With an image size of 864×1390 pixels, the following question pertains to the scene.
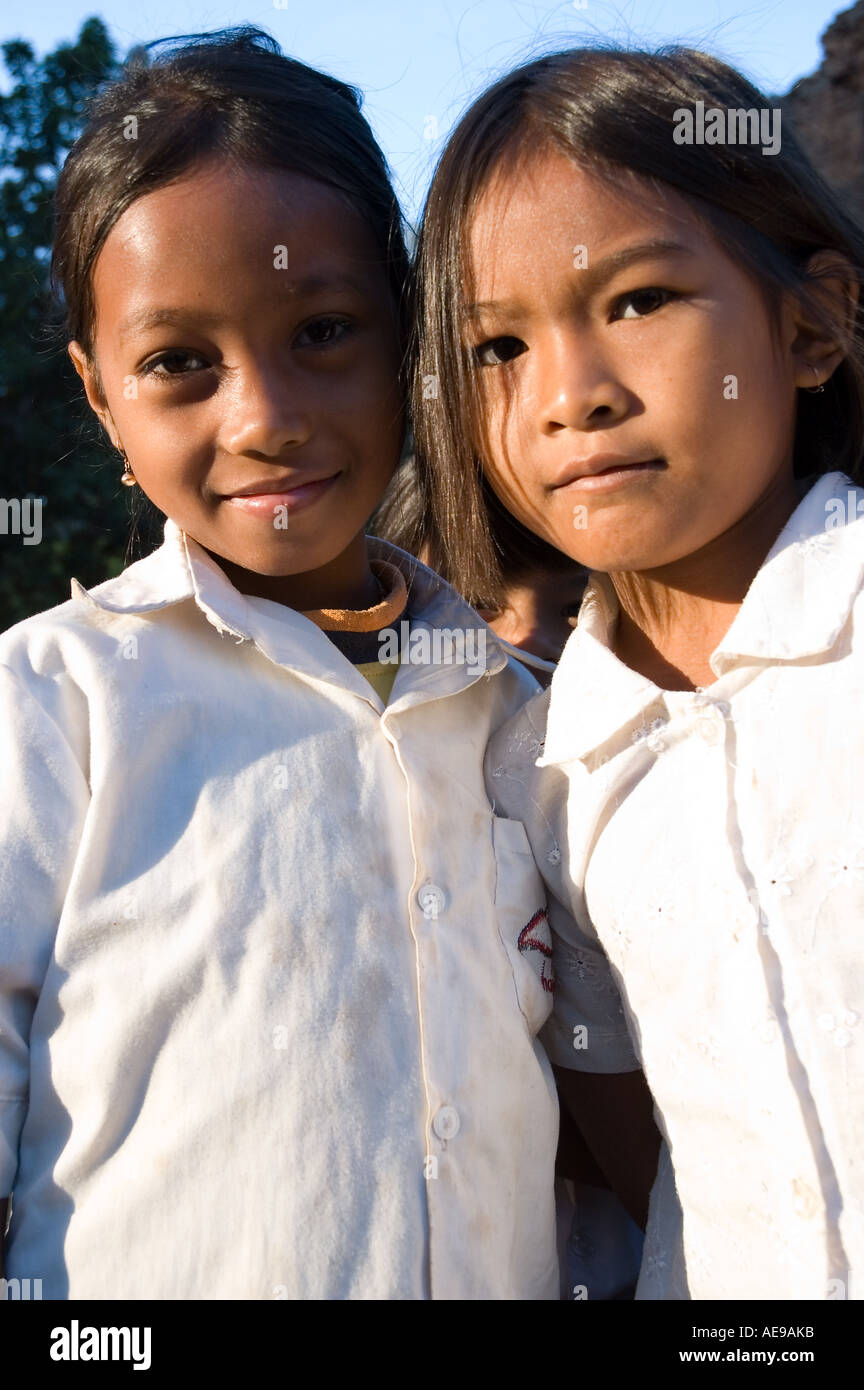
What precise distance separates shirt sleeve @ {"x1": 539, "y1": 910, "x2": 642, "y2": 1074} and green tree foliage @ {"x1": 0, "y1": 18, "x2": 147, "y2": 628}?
6715 millimetres

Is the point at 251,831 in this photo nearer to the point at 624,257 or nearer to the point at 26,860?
the point at 26,860

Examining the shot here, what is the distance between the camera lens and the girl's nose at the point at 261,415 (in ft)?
5.24

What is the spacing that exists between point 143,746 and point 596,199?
878mm

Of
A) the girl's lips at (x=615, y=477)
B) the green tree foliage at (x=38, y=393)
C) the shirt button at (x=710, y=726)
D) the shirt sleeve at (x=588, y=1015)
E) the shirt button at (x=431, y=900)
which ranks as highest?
the green tree foliage at (x=38, y=393)

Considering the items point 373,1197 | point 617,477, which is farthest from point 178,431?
point 373,1197

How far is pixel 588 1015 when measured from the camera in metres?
1.76

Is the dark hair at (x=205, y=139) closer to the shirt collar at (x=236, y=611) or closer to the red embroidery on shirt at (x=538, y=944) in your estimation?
the shirt collar at (x=236, y=611)

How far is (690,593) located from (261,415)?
2.16ft

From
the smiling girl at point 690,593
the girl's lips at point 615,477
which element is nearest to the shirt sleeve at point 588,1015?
the smiling girl at point 690,593

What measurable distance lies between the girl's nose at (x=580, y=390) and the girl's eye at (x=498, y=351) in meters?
0.10

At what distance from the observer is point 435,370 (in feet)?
5.76

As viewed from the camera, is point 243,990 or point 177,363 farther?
point 177,363

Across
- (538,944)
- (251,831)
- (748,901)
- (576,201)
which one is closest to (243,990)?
(251,831)
